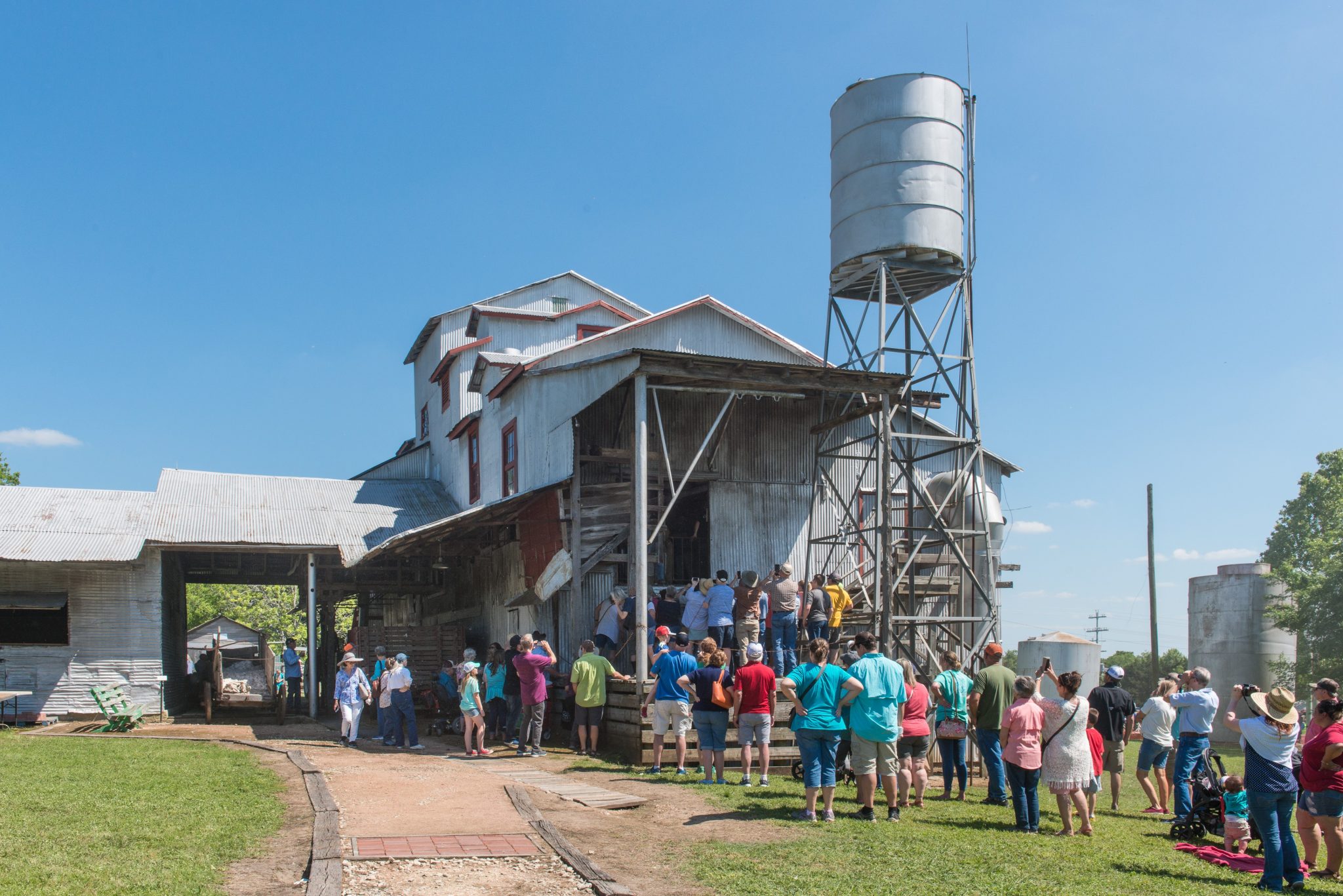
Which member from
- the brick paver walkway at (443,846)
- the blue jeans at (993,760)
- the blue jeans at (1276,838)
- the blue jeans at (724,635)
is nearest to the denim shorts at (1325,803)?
the blue jeans at (1276,838)

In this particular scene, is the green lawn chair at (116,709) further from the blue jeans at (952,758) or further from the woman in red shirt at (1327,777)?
the woman in red shirt at (1327,777)

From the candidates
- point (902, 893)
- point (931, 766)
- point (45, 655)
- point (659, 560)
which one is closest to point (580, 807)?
point (902, 893)

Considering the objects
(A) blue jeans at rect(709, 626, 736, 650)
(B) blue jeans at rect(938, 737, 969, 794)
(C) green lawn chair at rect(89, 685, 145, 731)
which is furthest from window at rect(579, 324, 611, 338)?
(B) blue jeans at rect(938, 737, 969, 794)

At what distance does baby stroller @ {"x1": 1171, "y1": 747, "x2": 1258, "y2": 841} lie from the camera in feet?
35.8

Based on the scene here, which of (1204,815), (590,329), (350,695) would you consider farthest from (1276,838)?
(590,329)

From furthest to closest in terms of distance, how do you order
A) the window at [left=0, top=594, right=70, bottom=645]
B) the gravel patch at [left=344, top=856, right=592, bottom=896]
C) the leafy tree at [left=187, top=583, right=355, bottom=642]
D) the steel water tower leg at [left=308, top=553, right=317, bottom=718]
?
1. the leafy tree at [left=187, top=583, right=355, bottom=642]
2. the steel water tower leg at [left=308, top=553, right=317, bottom=718]
3. the window at [left=0, top=594, right=70, bottom=645]
4. the gravel patch at [left=344, top=856, right=592, bottom=896]

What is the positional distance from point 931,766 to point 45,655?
669 inches

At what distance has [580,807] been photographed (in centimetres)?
1103

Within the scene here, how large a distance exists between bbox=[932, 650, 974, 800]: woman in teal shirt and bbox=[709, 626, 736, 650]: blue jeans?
449cm

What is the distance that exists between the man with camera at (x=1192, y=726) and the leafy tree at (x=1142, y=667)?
106ft

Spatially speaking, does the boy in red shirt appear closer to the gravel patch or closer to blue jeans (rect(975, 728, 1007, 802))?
blue jeans (rect(975, 728, 1007, 802))

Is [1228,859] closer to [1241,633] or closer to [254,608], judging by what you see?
[1241,633]

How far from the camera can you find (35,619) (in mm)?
22266

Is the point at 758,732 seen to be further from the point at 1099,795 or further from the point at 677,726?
the point at 1099,795
